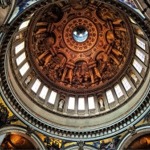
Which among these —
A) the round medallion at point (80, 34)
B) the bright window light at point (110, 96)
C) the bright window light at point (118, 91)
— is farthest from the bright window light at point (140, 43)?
the round medallion at point (80, 34)

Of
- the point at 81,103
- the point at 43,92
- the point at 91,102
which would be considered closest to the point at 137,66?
the point at 91,102

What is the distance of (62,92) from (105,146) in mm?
6599

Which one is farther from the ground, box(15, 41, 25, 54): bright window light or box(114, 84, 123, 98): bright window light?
box(15, 41, 25, 54): bright window light

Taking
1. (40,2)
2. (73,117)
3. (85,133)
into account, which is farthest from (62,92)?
(40,2)

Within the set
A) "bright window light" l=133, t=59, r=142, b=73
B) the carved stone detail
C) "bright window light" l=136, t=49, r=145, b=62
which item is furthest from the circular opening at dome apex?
"bright window light" l=136, t=49, r=145, b=62

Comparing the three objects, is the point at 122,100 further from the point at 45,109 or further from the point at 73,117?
the point at 45,109

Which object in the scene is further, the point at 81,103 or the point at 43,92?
the point at 81,103

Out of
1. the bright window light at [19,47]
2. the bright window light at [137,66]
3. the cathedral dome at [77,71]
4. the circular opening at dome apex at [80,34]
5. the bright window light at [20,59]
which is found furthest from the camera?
the circular opening at dome apex at [80,34]

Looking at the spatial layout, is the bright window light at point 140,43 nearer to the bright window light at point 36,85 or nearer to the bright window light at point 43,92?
the bright window light at point 43,92

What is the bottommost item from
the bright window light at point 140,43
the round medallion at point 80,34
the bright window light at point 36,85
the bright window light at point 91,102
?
the bright window light at point 91,102

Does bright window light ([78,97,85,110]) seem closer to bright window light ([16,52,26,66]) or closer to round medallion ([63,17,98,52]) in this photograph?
round medallion ([63,17,98,52])

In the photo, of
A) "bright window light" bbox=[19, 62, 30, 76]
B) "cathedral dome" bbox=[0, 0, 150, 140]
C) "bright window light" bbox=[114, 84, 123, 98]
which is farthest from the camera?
"bright window light" bbox=[114, 84, 123, 98]

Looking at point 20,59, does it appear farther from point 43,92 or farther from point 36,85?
point 43,92

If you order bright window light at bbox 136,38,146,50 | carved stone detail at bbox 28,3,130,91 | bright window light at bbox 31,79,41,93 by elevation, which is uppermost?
carved stone detail at bbox 28,3,130,91
